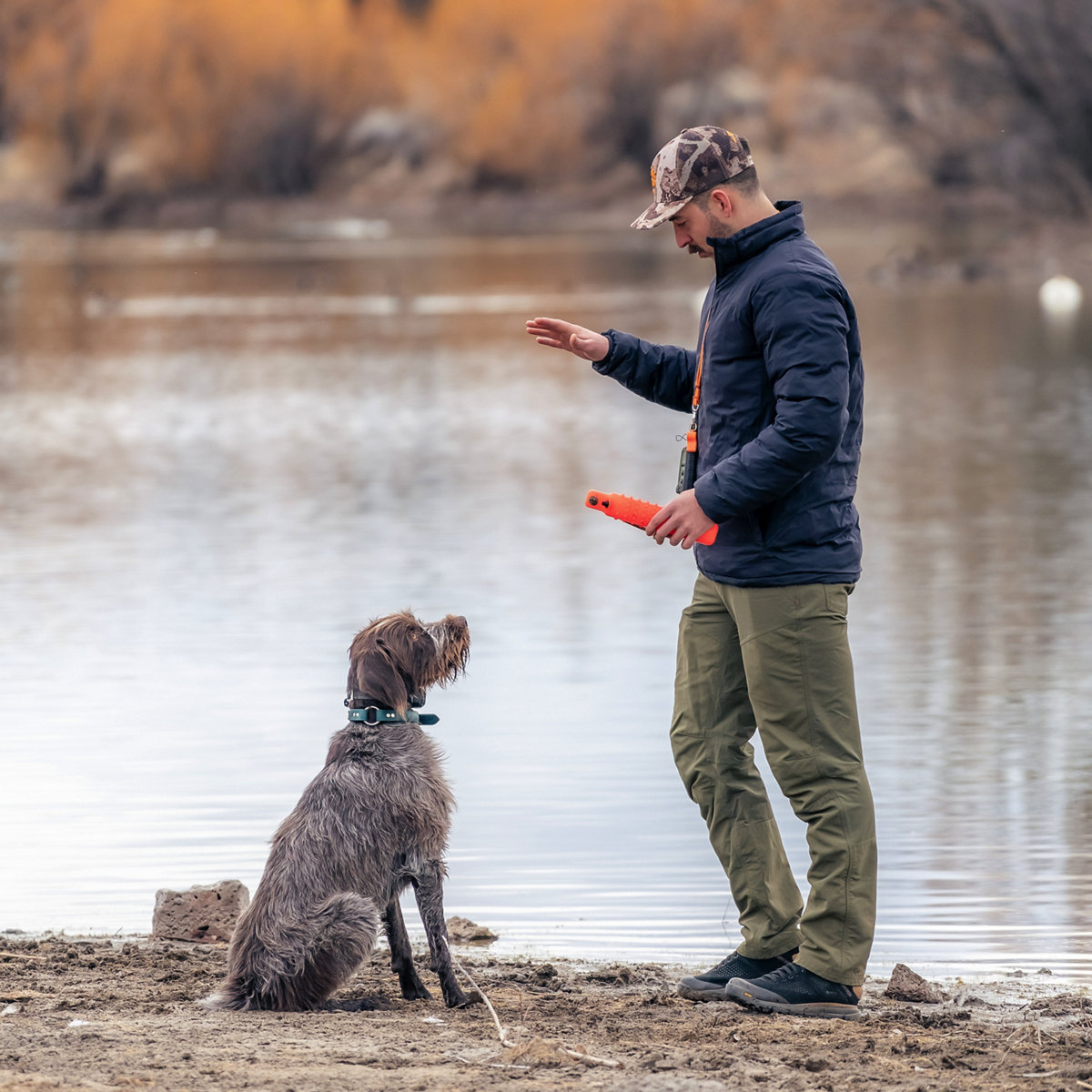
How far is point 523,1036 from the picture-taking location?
15.5 ft

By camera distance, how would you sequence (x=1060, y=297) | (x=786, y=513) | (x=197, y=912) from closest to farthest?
(x=786, y=513) < (x=197, y=912) < (x=1060, y=297)

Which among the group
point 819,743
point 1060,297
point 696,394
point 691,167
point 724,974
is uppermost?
point 1060,297

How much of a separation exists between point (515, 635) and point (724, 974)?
4837mm

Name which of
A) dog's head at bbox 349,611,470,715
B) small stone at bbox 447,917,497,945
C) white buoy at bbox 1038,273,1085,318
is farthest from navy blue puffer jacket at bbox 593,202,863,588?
white buoy at bbox 1038,273,1085,318

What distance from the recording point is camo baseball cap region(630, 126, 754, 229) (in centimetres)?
502

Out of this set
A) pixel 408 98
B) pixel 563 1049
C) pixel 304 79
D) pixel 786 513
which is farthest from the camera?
pixel 304 79

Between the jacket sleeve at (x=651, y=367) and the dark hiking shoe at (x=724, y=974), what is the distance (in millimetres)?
1447

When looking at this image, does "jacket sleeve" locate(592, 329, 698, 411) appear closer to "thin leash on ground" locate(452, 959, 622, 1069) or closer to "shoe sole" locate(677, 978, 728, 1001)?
"shoe sole" locate(677, 978, 728, 1001)

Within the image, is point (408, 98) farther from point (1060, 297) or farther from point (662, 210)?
point (662, 210)

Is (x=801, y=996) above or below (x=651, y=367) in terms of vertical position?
below

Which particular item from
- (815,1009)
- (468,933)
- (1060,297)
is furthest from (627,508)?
(1060,297)

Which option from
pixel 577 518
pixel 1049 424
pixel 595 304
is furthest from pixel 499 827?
pixel 595 304

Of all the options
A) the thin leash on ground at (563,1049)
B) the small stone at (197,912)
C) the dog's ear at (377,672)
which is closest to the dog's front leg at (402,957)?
the thin leash on ground at (563,1049)

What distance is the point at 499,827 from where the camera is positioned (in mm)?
6945
